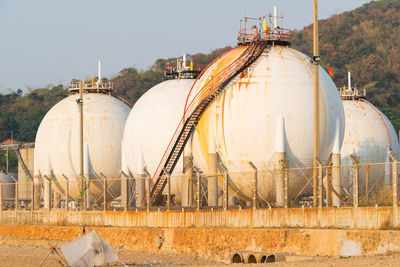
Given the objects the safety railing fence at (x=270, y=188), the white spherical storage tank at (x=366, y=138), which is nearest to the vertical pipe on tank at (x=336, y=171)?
the safety railing fence at (x=270, y=188)

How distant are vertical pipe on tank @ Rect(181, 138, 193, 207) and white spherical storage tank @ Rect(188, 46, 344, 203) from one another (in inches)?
95.3

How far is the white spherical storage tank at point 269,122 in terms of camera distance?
3634 cm

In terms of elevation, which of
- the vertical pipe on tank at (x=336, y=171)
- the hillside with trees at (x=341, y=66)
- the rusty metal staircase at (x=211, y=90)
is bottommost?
the vertical pipe on tank at (x=336, y=171)

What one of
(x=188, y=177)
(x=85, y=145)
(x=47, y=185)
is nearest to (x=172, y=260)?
(x=188, y=177)

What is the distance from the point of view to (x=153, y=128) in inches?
1861

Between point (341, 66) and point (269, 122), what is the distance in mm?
99034

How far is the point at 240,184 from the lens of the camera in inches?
1463

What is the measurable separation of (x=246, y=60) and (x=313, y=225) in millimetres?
10642

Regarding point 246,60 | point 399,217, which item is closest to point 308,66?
point 246,60

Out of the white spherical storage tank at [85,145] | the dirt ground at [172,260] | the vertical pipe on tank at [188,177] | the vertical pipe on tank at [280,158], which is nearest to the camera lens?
the dirt ground at [172,260]

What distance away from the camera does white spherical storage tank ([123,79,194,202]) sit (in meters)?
46.6

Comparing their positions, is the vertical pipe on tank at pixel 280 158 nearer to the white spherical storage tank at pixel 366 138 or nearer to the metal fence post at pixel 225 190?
the metal fence post at pixel 225 190

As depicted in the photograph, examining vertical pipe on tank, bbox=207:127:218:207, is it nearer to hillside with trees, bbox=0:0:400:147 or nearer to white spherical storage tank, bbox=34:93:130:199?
white spherical storage tank, bbox=34:93:130:199

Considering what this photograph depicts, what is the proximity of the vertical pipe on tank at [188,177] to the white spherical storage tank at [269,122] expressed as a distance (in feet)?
7.94
